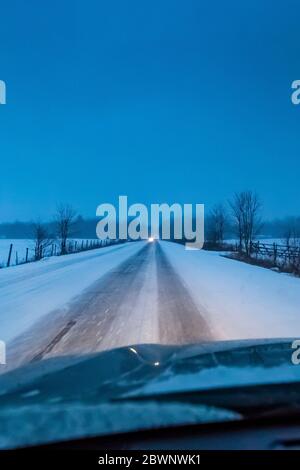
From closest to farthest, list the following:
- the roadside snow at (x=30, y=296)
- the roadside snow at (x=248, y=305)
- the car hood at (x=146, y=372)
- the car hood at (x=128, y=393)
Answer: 1. the car hood at (x=128, y=393)
2. the car hood at (x=146, y=372)
3. the roadside snow at (x=248, y=305)
4. the roadside snow at (x=30, y=296)

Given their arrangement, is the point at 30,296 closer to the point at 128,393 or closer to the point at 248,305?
the point at 248,305

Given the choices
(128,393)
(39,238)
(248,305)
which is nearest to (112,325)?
(248,305)

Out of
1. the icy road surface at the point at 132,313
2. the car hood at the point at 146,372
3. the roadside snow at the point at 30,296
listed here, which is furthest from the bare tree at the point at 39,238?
the car hood at the point at 146,372

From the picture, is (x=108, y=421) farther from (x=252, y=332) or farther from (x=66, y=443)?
(x=252, y=332)

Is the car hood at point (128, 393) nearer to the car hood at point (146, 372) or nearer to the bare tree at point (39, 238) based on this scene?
the car hood at point (146, 372)

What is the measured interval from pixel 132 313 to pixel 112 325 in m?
1.34

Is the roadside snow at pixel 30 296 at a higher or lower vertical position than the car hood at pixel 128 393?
lower

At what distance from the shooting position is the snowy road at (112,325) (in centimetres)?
662

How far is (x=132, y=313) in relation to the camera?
9.48m

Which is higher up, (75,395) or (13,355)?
(75,395)

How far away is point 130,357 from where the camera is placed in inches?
134

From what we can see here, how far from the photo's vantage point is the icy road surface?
23.1 feet

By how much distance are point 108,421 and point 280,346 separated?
8.28 feet

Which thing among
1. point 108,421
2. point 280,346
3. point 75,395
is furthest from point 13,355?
point 108,421
